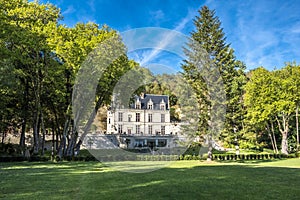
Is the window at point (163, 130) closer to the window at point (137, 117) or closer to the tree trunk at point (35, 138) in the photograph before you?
the window at point (137, 117)

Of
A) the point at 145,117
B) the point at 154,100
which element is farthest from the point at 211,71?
the point at 145,117

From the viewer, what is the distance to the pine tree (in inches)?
822

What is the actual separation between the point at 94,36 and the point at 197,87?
9196 mm

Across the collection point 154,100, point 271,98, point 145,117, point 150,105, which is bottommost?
point 145,117

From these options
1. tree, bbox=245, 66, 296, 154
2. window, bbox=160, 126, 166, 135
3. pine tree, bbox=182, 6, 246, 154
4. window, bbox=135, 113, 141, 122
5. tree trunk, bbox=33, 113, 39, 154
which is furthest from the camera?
window, bbox=135, 113, 141, 122

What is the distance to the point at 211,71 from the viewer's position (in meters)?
21.3

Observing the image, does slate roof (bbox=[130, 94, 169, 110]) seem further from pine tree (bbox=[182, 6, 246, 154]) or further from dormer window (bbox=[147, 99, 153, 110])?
pine tree (bbox=[182, 6, 246, 154])

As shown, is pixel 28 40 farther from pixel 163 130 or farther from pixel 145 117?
pixel 163 130

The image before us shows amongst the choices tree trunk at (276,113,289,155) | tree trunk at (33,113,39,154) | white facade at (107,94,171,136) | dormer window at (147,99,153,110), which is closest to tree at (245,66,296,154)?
tree trunk at (276,113,289,155)

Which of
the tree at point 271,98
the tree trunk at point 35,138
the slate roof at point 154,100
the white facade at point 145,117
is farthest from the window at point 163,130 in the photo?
the tree trunk at point 35,138

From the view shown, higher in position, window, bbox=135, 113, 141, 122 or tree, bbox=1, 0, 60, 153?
tree, bbox=1, 0, 60, 153

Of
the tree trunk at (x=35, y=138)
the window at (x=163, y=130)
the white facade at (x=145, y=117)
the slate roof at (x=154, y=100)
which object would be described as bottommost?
the tree trunk at (x=35, y=138)

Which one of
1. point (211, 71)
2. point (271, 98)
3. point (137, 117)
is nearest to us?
point (211, 71)

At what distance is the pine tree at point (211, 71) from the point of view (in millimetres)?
20875
